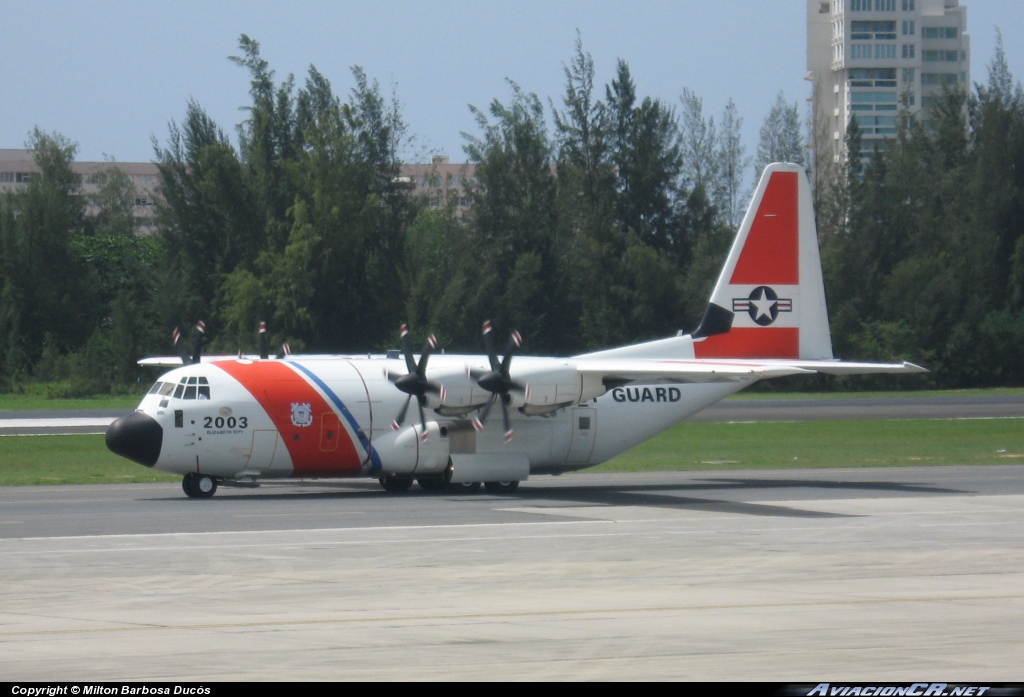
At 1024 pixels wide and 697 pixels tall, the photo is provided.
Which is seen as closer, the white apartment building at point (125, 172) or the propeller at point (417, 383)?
the propeller at point (417, 383)

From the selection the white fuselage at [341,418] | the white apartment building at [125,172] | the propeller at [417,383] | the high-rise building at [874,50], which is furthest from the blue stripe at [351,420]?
the high-rise building at [874,50]

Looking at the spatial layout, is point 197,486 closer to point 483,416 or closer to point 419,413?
point 419,413

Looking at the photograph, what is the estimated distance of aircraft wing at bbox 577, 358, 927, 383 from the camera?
2666 centimetres

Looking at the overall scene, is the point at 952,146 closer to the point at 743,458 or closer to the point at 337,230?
the point at 337,230

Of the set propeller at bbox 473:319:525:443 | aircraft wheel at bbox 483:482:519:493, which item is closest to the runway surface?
aircraft wheel at bbox 483:482:519:493

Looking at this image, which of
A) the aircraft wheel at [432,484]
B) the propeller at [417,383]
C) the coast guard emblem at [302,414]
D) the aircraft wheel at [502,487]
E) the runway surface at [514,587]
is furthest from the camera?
the aircraft wheel at [432,484]

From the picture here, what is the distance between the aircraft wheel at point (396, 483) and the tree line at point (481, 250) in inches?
1692

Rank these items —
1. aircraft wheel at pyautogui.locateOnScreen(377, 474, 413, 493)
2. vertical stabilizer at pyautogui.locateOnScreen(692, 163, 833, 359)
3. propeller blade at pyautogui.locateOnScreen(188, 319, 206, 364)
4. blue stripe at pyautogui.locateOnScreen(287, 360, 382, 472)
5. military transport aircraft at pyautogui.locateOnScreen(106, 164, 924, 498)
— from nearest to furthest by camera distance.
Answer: military transport aircraft at pyautogui.locateOnScreen(106, 164, 924, 498), blue stripe at pyautogui.locateOnScreen(287, 360, 382, 472), aircraft wheel at pyautogui.locateOnScreen(377, 474, 413, 493), propeller blade at pyautogui.locateOnScreen(188, 319, 206, 364), vertical stabilizer at pyautogui.locateOnScreen(692, 163, 833, 359)

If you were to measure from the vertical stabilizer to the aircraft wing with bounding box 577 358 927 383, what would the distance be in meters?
2.95

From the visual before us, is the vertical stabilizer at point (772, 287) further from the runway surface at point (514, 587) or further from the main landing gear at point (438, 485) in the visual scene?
the main landing gear at point (438, 485)

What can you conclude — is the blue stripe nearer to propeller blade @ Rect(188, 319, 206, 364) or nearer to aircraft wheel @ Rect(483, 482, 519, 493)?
aircraft wheel @ Rect(483, 482, 519, 493)

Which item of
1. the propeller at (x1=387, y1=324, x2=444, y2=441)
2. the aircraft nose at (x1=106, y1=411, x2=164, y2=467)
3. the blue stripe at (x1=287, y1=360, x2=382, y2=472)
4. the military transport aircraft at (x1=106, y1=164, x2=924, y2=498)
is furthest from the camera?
the blue stripe at (x1=287, y1=360, x2=382, y2=472)

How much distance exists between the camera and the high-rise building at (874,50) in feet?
545

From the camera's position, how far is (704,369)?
86.6ft
